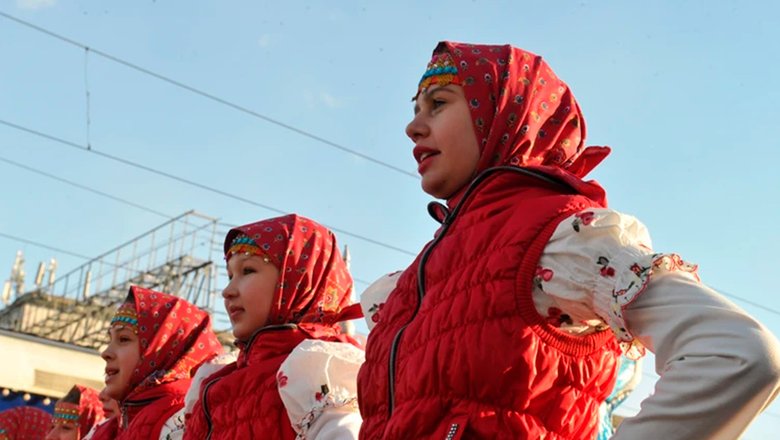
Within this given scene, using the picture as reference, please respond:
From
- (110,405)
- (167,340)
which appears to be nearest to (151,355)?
(167,340)

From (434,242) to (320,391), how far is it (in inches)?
47.4

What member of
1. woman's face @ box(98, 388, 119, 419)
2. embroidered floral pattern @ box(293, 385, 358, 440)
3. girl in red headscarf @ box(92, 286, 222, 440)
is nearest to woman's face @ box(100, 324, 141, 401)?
girl in red headscarf @ box(92, 286, 222, 440)

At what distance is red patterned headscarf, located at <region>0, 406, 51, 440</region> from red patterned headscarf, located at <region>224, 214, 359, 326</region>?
171 inches

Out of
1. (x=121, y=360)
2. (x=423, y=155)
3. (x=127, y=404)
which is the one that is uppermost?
(x=423, y=155)

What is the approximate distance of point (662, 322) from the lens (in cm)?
184

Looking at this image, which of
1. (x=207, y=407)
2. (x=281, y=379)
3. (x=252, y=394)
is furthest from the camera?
(x=207, y=407)

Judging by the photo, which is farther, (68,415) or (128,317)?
(68,415)

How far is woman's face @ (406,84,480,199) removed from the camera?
8.43 ft

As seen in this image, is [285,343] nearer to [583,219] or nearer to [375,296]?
[375,296]

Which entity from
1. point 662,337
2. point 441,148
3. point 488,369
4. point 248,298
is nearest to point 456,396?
point 488,369

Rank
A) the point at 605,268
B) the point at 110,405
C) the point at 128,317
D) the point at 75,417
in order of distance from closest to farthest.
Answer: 1. the point at 605,268
2. the point at 128,317
3. the point at 110,405
4. the point at 75,417

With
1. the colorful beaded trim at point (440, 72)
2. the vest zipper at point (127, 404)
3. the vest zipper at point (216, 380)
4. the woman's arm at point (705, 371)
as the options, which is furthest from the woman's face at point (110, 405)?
the woman's arm at point (705, 371)

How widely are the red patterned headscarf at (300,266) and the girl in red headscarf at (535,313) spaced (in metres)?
1.66

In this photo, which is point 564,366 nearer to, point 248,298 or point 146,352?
point 248,298
